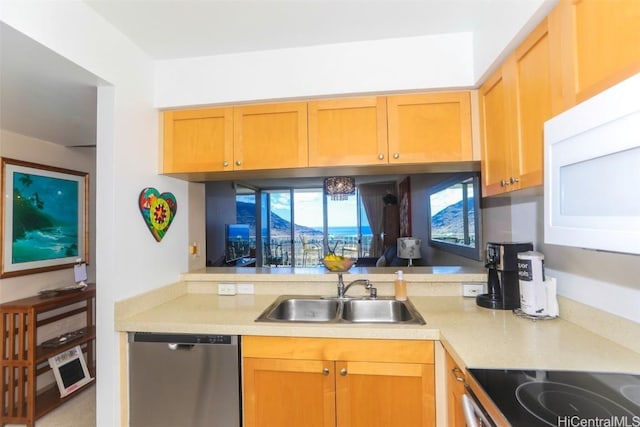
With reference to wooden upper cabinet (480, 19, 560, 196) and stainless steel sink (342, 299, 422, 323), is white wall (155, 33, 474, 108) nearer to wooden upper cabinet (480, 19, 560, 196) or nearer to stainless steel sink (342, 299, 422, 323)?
wooden upper cabinet (480, 19, 560, 196)

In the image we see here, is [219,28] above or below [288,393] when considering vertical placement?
above

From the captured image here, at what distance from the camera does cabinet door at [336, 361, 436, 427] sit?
4.55 ft

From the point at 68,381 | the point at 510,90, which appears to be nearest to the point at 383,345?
the point at 510,90

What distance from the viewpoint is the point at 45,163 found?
2574mm

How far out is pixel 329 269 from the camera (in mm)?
2076

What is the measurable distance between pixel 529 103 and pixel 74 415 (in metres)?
3.42

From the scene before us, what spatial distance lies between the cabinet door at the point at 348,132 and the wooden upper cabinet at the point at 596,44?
0.88 meters

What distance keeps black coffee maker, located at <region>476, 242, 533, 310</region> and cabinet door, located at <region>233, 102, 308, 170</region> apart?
3.85ft

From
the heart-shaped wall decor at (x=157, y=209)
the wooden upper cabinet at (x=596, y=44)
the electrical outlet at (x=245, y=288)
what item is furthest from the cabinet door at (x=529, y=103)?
the heart-shaped wall decor at (x=157, y=209)

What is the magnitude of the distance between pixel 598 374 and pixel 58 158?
3.71 m

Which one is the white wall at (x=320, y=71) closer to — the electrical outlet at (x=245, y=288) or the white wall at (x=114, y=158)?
the white wall at (x=114, y=158)

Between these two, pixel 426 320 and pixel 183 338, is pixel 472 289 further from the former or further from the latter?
pixel 183 338

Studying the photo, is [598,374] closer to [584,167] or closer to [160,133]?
[584,167]

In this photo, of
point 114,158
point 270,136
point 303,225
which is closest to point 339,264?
point 270,136
